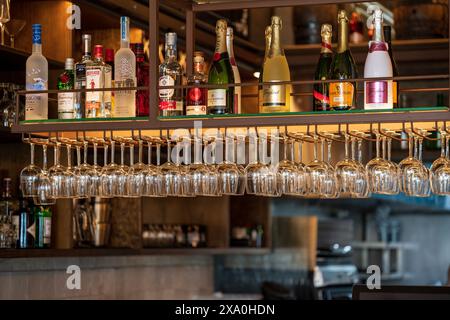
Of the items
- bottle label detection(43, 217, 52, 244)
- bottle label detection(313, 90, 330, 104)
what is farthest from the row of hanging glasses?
bottle label detection(43, 217, 52, 244)

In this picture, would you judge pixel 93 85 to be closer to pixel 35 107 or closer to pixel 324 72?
pixel 35 107

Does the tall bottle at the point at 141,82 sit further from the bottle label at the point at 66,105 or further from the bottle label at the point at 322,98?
the bottle label at the point at 322,98

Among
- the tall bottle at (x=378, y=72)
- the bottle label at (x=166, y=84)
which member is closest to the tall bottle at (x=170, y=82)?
the bottle label at (x=166, y=84)

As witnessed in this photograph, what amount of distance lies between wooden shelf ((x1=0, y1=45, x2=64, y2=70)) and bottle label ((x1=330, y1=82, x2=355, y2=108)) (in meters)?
1.29

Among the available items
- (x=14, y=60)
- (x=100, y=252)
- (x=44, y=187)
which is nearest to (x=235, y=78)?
(x=44, y=187)

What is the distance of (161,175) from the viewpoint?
3168 millimetres

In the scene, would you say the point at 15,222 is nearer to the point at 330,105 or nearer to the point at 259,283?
the point at 330,105

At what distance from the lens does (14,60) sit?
12.7 feet

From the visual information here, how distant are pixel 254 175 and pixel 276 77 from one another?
0.52 m

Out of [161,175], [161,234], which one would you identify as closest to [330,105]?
[161,175]

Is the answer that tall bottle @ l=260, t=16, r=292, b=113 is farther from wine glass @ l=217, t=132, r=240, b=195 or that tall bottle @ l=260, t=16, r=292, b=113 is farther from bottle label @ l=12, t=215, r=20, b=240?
bottle label @ l=12, t=215, r=20, b=240

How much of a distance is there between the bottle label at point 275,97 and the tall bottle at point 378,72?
263mm

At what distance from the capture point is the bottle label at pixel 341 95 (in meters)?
3.04

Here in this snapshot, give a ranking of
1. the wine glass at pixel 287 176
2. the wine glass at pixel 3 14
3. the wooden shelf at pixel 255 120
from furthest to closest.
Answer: the wine glass at pixel 3 14, the wine glass at pixel 287 176, the wooden shelf at pixel 255 120
